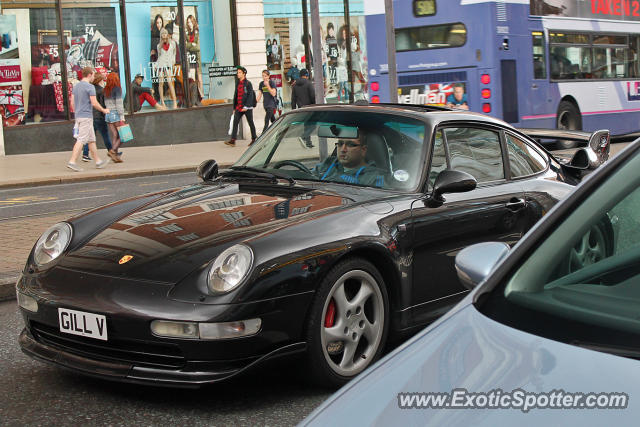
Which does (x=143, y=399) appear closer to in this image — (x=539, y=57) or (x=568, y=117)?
(x=539, y=57)

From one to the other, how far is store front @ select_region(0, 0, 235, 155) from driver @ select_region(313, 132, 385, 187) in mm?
16008

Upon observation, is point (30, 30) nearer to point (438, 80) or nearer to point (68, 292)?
point (438, 80)

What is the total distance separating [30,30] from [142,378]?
62.5 ft

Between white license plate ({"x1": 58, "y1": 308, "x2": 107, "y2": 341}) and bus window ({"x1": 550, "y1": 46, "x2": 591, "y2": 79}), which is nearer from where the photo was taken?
white license plate ({"x1": 58, "y1": 308, "x2": 107, "y2": 341})

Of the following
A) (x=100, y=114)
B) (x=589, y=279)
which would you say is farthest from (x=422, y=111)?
(x=100, y=114)

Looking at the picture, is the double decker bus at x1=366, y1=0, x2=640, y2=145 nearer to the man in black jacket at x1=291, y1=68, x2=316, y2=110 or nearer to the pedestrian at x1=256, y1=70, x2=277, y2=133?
the man in black jacket at x1=291, y1=68, x2=316, y2=110

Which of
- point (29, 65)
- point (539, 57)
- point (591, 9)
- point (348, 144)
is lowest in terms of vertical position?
point (348, 144)

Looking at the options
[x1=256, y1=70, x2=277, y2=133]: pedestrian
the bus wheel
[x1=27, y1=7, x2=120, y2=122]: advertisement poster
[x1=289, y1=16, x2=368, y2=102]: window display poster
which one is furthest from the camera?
[x1=289, y1=16, x2=368, y2=102]: window display poster

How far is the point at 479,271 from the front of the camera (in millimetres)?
2631

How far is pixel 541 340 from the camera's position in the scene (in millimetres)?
2045

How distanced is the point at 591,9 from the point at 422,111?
14721 millimetres

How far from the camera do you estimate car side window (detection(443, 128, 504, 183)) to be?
5470 mm


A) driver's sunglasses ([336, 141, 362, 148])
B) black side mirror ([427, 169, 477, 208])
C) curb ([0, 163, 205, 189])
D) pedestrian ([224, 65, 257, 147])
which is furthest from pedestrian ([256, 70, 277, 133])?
black side mirror ([427, 169, 477, 208])

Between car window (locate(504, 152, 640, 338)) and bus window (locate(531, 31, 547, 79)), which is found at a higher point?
bus window (locate(531, 31, 547, 79))
